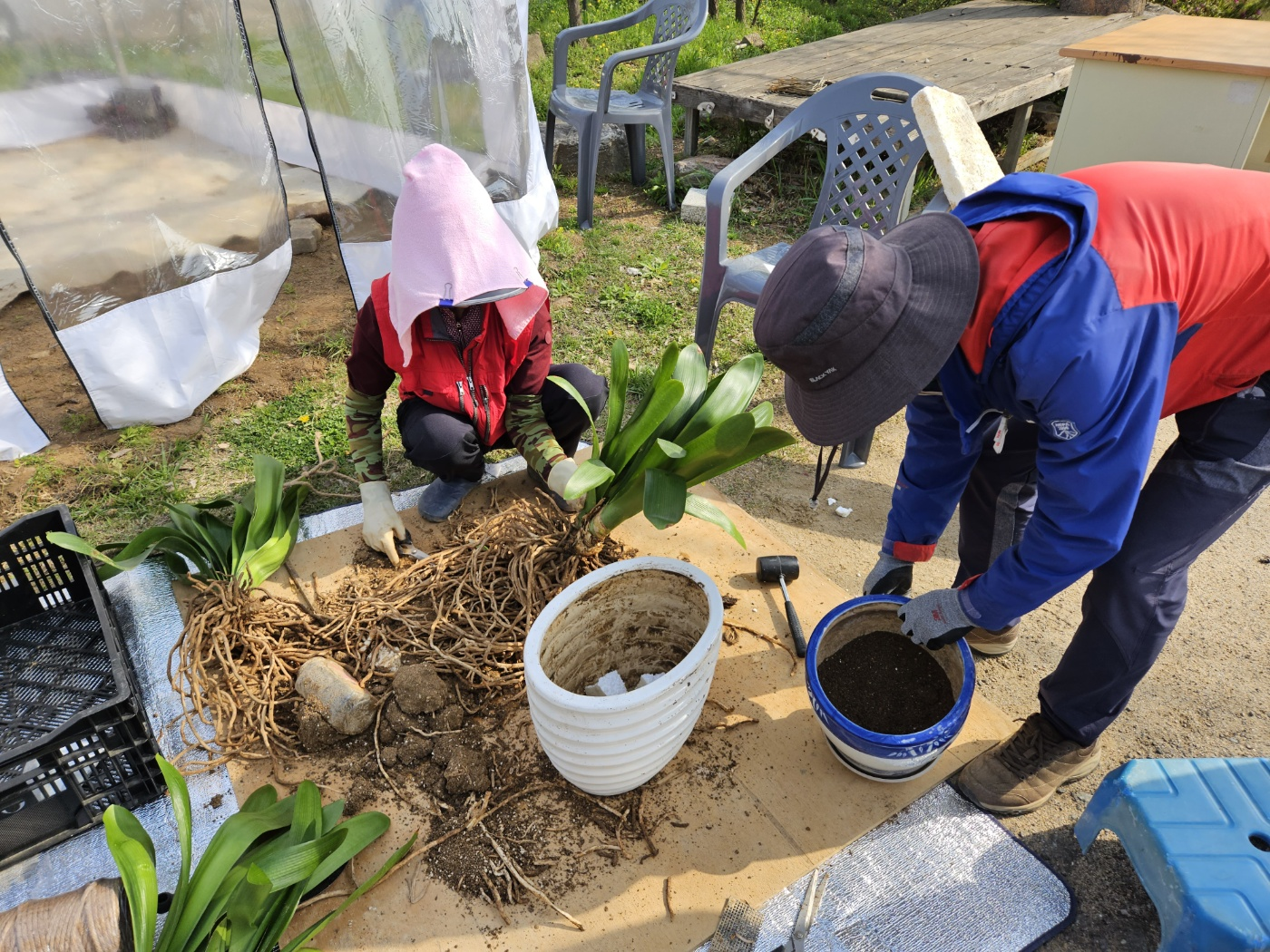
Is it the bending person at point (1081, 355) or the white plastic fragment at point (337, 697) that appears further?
the white plastic fragment at point (337, 697)

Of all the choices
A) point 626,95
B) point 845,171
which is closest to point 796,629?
point 845,171

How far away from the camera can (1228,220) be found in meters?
1.21

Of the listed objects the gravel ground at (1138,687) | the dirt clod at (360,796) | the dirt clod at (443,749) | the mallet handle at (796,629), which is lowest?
the gravel ground at (1138,687)

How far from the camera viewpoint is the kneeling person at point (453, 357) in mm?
1815

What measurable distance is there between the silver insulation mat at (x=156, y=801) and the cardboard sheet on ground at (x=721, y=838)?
3.1 inches

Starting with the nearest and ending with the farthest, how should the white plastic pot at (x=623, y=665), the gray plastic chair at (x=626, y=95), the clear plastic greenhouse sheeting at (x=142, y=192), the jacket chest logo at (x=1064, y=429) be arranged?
the jacket chest logo at (x=1064, y=429)
the white plastic pot at (x=623, y=665)
the clear plastic greenhouse sheeting at (x=142, y=192)
the gray plastic chair at (x=626, y=95)

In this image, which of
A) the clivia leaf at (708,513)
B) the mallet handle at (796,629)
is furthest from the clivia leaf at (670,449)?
the mallet handle at (796,629)

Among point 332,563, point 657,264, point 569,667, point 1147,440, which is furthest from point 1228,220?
point 657,264

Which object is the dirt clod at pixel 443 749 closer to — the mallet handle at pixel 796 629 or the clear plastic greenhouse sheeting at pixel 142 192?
the mallet handle at pixel 796 629

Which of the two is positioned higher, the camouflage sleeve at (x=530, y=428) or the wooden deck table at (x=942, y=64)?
the wooden deck table at (x=942, y=64)

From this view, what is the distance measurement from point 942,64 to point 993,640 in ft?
13.4

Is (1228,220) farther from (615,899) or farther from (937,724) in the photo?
(615,899)

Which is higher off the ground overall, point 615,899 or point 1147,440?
point 1147,440

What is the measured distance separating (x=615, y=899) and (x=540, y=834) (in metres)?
0.19
